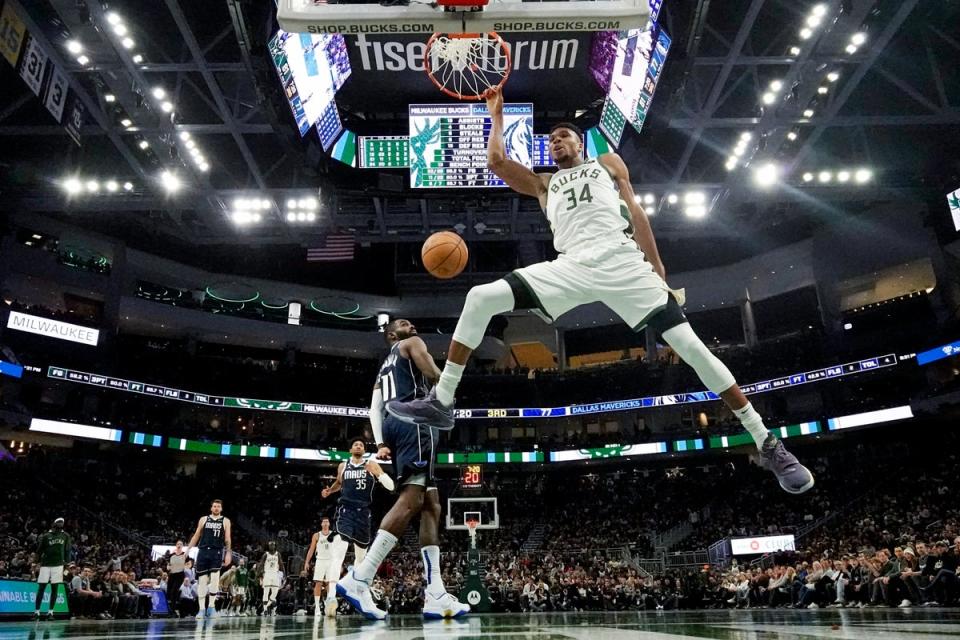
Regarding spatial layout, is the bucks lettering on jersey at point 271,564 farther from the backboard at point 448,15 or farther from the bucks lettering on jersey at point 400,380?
the backboard at point 448,15

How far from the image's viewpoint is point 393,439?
498 cm

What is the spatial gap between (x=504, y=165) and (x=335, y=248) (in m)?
15.0

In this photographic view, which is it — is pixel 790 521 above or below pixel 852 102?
below

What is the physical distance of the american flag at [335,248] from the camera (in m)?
18.0

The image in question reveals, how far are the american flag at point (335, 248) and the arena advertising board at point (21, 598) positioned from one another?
9777 millimetres

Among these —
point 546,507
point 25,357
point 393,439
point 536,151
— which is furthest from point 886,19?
point 25,357

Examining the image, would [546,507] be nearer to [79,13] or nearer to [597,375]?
[597,375]

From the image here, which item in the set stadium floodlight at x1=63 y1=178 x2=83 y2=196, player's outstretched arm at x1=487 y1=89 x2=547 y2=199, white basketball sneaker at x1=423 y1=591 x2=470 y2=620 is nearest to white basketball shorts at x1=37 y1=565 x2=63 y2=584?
white basketball sneaker at x1=423 y1=591 x2=470 y2=620

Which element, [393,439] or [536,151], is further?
[536,151]

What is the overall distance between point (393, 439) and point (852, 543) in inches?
737

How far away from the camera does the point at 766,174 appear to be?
15.5 metres

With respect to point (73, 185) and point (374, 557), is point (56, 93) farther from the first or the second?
point (374, 557)

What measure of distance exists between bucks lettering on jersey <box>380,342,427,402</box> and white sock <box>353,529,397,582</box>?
3.29ft

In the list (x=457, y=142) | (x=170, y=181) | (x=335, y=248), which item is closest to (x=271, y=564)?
(x=335, y=248)
